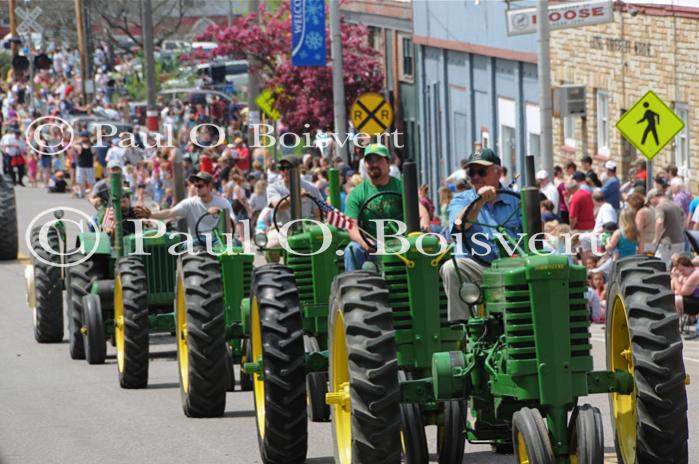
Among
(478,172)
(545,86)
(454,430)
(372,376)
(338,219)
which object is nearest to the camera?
(372,376)

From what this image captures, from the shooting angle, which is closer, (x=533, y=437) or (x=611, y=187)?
(x=533, y=437)

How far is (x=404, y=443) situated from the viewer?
10344 millimetres

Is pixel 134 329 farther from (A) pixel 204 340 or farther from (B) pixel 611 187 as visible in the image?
(B) pixel 611 187

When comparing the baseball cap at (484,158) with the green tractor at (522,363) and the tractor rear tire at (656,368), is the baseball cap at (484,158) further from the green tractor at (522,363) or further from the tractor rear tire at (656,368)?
the tractor rear tire at (656,368)

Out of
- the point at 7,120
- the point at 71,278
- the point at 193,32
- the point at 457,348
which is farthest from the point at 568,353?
the point at 193,32

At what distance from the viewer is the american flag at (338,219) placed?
38.7ft

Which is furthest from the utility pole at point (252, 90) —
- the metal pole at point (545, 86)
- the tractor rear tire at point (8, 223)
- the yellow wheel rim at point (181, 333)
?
the yellow wheel rim at point (181, 333)

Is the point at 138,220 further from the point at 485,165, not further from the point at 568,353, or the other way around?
the point at 568,353

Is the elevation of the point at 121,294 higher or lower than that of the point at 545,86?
lower

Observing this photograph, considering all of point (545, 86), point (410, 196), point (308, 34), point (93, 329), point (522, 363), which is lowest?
point (93, 329)

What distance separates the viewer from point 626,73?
95.5ft

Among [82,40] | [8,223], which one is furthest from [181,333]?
[82,40]

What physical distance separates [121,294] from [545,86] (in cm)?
1051

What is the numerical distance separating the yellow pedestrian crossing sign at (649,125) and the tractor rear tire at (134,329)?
815cm
